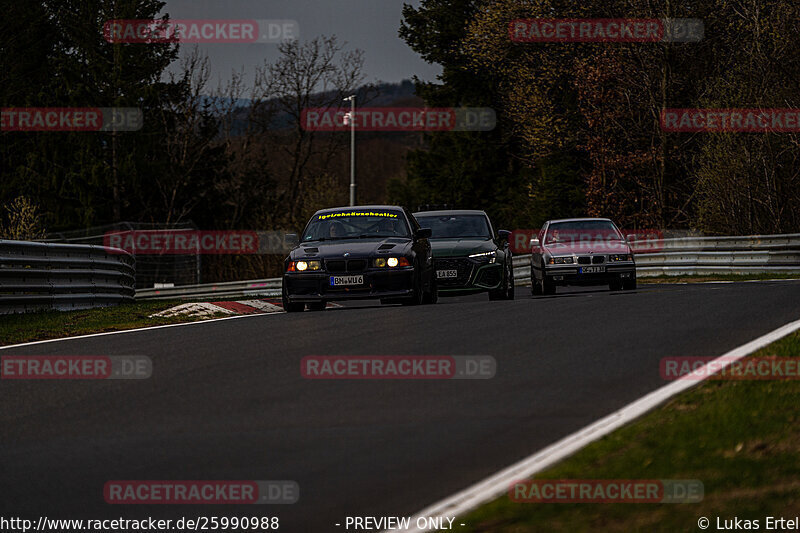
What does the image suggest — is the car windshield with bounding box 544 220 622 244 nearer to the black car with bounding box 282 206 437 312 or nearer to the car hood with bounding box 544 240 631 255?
the car hood with bounding box 544 240 631 255

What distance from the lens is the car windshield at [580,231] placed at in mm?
21984

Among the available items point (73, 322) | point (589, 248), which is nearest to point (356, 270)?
point (73, 322)

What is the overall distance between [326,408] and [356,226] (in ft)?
32.4

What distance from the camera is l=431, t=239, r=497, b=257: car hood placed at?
19.8 metres

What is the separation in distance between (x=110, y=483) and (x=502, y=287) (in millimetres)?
14206

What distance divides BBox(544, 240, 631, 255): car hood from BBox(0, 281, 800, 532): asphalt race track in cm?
785

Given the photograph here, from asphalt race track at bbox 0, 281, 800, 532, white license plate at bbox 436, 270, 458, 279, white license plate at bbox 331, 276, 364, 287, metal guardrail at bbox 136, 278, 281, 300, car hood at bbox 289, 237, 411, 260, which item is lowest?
metal guardrail at bbox 136, 278, 281, 300

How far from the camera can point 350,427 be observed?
7.26 metres

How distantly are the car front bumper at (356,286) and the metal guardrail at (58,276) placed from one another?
357 cm

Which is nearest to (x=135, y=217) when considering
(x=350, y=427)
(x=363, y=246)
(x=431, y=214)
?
(x=431, y=214)

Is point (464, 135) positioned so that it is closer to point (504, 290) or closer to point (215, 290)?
point (215, 290)

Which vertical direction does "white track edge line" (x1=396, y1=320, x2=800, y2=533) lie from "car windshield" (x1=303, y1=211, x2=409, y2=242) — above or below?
below

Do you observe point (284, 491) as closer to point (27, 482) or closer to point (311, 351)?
point (27, 482)

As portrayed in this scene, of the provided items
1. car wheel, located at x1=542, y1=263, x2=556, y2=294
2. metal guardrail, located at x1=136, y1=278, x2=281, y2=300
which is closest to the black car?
car wheel, located at x1=542, y1=263, x2=556, y2=294
